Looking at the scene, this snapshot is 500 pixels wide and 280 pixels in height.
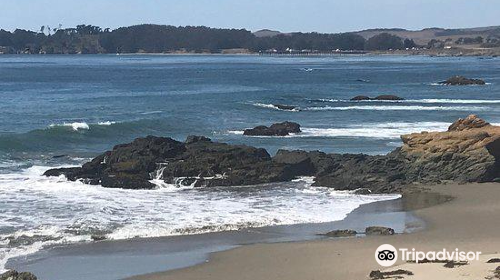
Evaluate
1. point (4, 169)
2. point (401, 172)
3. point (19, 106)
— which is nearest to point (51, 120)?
point (19, 106)

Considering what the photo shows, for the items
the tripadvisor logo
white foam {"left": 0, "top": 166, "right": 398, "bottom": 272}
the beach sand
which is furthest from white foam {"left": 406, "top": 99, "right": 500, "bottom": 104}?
the tripadvisor logo

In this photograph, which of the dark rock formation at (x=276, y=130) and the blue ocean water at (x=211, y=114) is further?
the dark rock formation at (x=276, y=130)

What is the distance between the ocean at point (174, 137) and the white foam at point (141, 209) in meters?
0.03

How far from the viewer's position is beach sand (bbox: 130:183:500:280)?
1672 centimetres

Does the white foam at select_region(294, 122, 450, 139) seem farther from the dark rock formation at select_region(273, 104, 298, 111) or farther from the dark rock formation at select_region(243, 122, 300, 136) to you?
the dark rock formation at select_region(273, 104, 298, 111)

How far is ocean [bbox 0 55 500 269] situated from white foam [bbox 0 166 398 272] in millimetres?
29

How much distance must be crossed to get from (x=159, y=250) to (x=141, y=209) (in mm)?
4724

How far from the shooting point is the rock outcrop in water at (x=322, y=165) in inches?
1096

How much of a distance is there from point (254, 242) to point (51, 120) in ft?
108

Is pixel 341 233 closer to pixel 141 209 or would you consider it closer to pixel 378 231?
pixel 378 231

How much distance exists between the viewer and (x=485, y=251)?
18.4 metres

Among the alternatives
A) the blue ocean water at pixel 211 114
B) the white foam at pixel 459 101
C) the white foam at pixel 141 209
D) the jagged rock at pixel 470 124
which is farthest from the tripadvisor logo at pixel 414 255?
the white foam at pixel 459 101

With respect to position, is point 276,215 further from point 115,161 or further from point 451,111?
point 451,111

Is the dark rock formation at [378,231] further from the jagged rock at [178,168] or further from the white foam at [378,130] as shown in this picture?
the white foam at [378,130]
